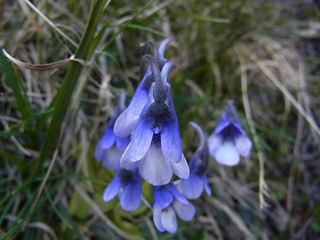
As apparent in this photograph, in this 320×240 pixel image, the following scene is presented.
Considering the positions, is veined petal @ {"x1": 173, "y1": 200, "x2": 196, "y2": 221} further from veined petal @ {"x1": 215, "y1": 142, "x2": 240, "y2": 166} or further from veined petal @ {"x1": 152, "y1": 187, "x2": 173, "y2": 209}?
veined petal @ {"x1": 215, "y1": 142, "x2": 240, "y2": 166}

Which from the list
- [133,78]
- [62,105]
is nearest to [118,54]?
[133,78]

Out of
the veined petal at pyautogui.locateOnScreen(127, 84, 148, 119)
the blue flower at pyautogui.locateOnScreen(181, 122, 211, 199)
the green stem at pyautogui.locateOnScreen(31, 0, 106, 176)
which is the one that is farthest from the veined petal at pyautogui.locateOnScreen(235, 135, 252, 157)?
the green stem at pyautogui.locateOnScreen(31, 0, 106, 176)

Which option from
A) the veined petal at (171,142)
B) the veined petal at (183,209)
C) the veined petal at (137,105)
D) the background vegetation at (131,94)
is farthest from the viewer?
the background vegetation at (131,94)

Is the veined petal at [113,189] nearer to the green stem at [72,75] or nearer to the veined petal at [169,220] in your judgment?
the veined petal at [169,220]

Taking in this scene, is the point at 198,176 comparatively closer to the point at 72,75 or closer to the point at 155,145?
the point at 155,145

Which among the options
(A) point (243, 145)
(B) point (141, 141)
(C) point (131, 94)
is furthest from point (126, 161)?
(C) point (131, 94)

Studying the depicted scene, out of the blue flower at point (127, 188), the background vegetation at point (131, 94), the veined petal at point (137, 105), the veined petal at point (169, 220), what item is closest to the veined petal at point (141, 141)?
the veined petal at point (137, 105)
